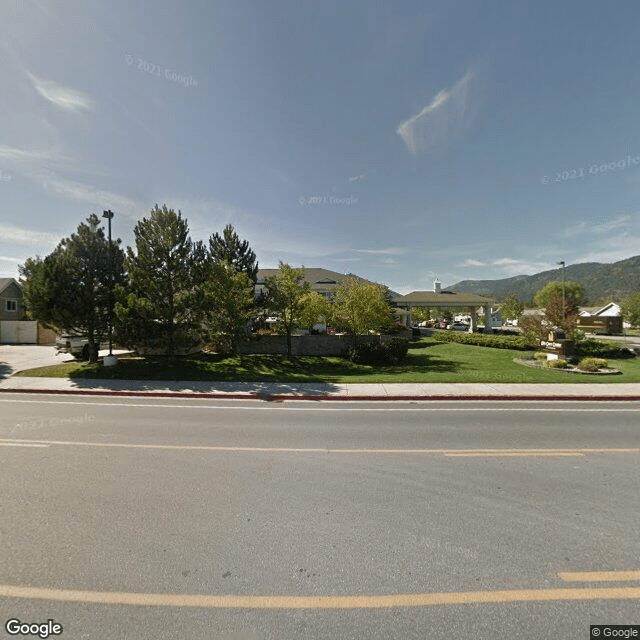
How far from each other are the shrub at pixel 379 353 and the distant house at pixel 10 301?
35336mm

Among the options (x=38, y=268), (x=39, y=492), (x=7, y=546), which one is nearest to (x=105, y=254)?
(x=38, y=268)

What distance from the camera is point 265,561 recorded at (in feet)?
10.6

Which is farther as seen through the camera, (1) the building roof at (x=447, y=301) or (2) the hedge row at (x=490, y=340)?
(1) the building roof at (x=447, y=301)

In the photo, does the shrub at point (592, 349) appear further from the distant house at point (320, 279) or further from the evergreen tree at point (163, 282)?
the evergreen tree at point (163, 282)

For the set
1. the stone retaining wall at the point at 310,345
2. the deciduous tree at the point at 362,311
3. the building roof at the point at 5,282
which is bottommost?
the stone retaining wall at the point at 310,345

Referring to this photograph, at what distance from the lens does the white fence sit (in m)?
27.7

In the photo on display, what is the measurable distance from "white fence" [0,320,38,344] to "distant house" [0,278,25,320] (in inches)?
180

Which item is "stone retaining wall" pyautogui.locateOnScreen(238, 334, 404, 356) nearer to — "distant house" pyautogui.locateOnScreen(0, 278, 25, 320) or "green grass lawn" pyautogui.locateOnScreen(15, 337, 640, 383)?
"green grass lawn" pyautogui.locateOnScreen(15, 337, 640, 383)

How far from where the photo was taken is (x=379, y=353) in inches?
704

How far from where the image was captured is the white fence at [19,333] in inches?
1091

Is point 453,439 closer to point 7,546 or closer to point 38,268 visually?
point 7,546

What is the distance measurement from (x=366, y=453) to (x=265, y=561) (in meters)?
3.14

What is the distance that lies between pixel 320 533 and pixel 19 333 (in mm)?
36686

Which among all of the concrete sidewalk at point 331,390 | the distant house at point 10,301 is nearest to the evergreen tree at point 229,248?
the concrete sidewalk at point 331,390
